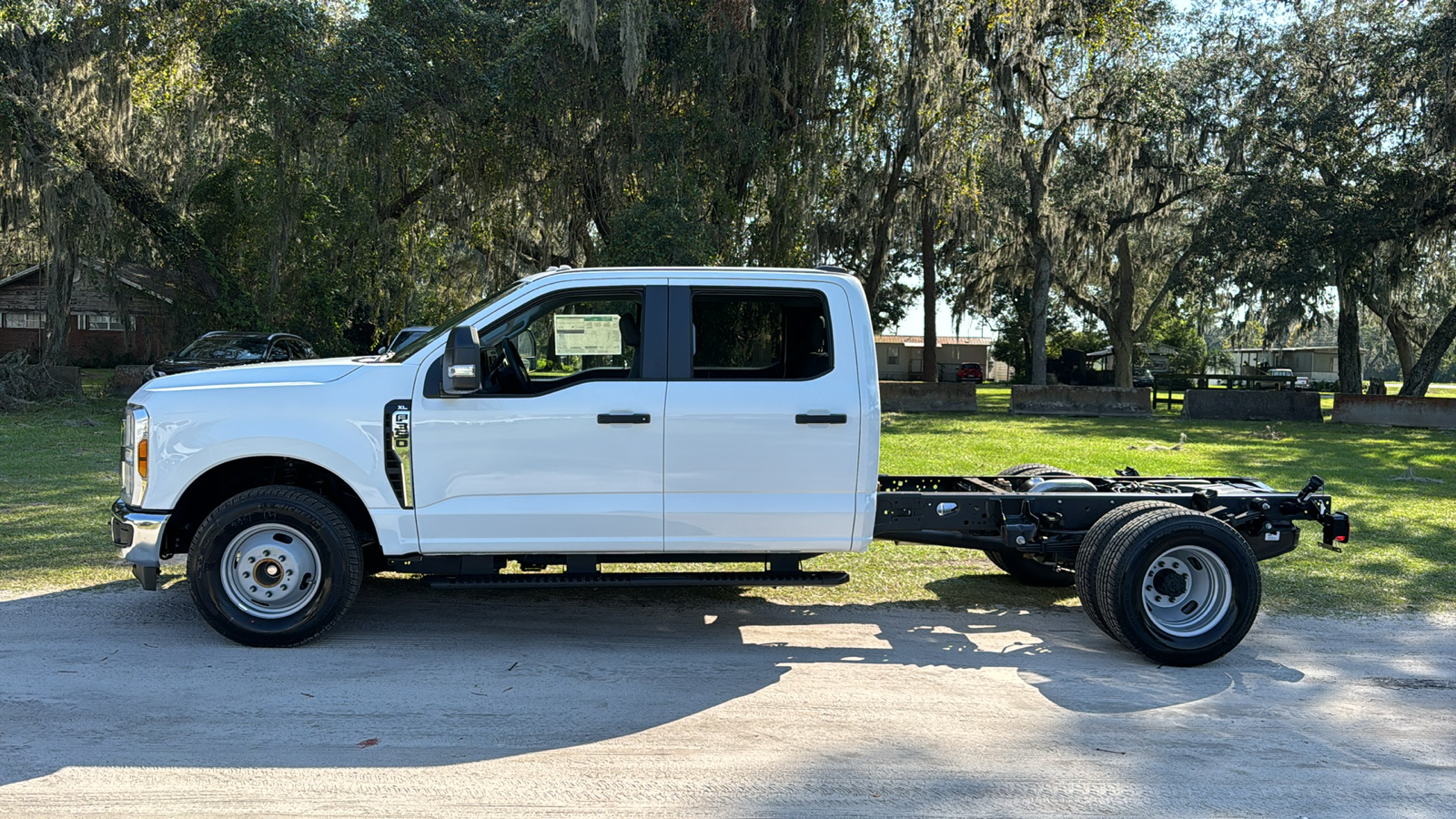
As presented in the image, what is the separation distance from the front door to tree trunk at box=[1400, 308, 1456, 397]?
94.0ft

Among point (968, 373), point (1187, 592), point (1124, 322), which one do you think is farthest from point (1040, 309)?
point (968, 373)

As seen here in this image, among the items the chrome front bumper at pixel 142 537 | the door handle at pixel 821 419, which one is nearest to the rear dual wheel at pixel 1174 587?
the door handle at pixel 821 419

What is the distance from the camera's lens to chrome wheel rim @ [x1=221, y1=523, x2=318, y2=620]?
573 cm

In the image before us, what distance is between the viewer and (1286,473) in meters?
14.2

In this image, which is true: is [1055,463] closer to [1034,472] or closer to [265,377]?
[1034,472]

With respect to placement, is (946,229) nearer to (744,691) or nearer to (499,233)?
(499,233)

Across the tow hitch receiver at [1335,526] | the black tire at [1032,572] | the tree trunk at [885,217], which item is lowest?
the black tire at [1032,572]

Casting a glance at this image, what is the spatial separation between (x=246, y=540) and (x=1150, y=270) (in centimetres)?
3732

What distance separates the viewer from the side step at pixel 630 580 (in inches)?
229

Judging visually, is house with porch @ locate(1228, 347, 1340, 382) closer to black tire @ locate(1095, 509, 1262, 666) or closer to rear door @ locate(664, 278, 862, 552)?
black tire @ locate(1095, 509, 1262, 666)

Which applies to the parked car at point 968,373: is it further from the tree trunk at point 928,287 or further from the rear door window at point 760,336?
the rear door window at point 760,336

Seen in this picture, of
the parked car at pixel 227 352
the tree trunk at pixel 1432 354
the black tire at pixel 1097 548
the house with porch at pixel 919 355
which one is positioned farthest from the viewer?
the house with porch at pixel 919 355

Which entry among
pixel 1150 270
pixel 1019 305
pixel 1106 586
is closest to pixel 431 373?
pixel 1106 586

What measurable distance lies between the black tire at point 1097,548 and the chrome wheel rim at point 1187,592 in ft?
0.86
